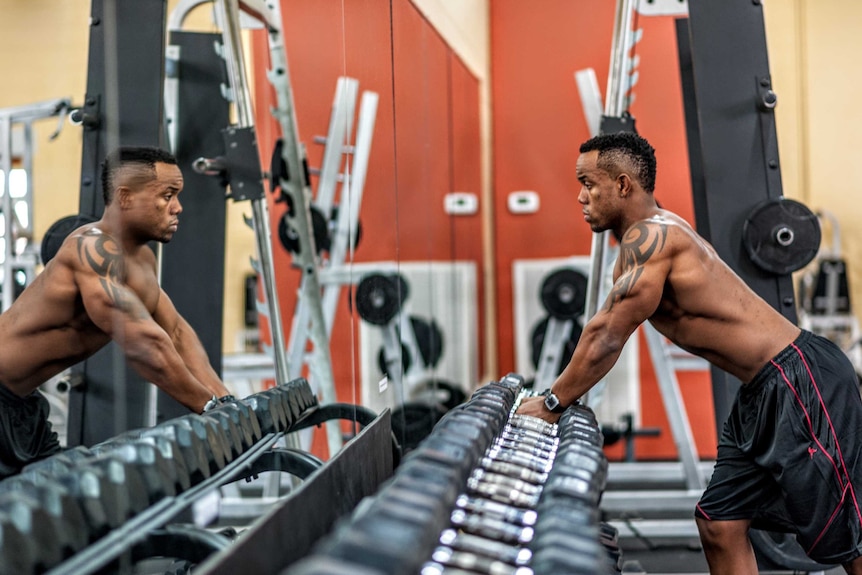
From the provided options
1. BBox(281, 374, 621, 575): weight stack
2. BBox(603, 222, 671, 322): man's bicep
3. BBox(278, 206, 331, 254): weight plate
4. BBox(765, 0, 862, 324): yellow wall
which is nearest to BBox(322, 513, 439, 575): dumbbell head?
BBox(281, 374, 621, 575): weight stack

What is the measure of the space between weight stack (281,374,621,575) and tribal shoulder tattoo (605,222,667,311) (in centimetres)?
63

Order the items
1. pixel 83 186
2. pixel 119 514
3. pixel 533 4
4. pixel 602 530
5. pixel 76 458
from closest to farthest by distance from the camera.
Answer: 1. pixel 119 514
2. pixel 76 458
3. pixel 83 186
4. pixel 602 530
5. pixel 533 4

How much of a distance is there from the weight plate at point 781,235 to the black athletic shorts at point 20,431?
193 cm

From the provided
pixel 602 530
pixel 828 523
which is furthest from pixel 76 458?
pixel 828 523

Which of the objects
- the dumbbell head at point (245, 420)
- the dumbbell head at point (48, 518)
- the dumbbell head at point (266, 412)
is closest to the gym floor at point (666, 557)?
the dumbbell head at point (266, 412)

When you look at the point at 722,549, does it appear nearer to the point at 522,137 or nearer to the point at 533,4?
the point at 522,137

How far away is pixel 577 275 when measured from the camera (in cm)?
402

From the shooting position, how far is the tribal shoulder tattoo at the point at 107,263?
49.9 inches

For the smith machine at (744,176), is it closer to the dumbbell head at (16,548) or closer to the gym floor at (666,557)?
the gym floor at (666,557)

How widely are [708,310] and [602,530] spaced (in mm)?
610

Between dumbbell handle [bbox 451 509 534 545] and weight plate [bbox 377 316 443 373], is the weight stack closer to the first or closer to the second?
dumbbell handle [bbox 451 509 534 545]

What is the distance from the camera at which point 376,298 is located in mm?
2912

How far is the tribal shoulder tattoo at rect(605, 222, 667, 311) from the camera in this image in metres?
2.08

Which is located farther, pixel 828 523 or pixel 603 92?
pixel 603 92
